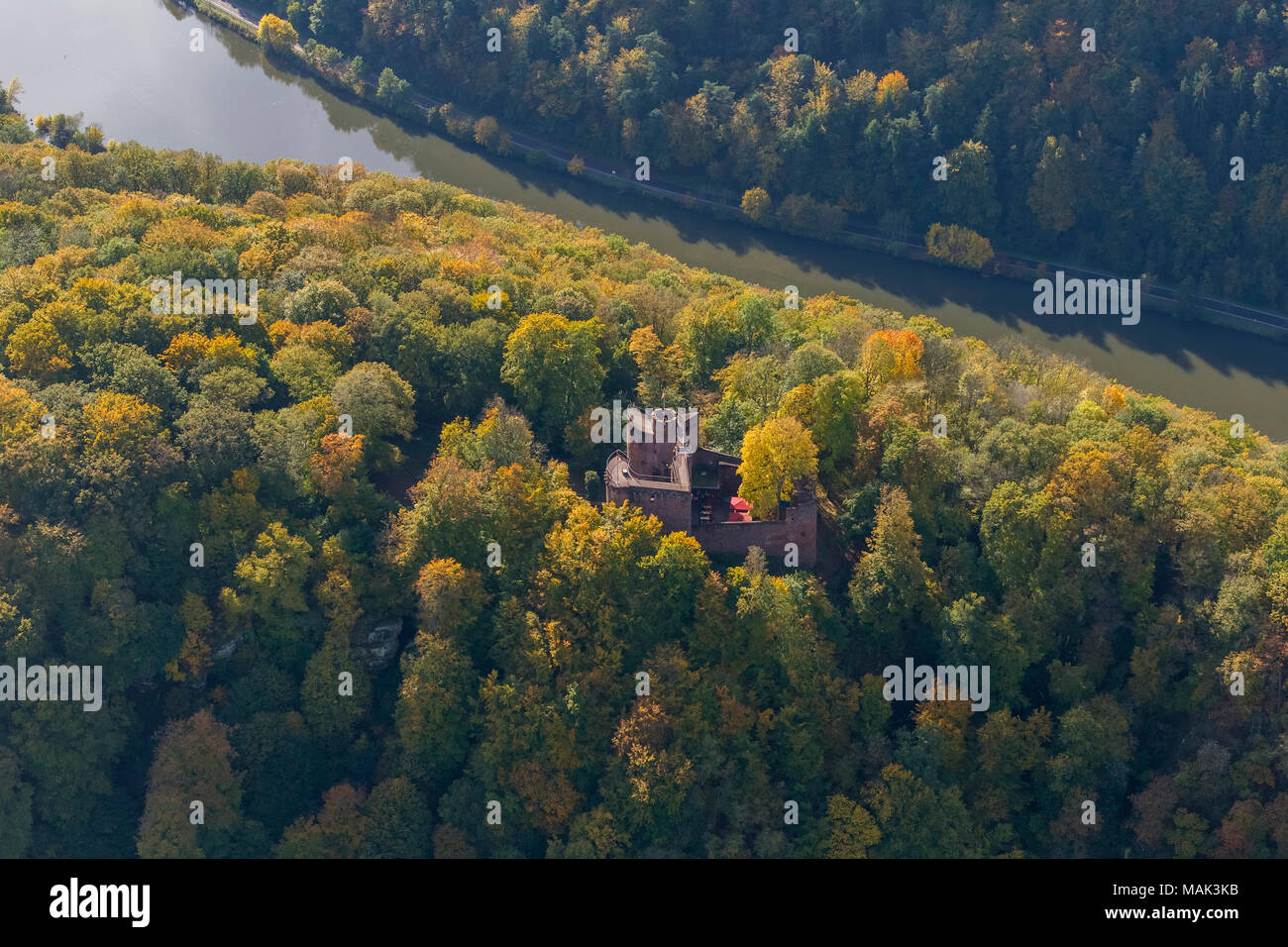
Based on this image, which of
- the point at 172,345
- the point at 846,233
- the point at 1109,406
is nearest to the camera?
the point at 172,345

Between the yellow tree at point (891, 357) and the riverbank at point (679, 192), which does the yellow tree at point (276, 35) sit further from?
the yellow tree at point (891, 357)

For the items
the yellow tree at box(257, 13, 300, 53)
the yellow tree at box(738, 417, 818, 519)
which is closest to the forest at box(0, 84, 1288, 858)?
the yellow tree at box(738, 417, 818, 519)

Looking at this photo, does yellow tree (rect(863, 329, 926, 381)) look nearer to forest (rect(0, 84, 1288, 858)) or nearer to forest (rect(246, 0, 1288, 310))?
forest (rect(0, 84, 1288, 858))

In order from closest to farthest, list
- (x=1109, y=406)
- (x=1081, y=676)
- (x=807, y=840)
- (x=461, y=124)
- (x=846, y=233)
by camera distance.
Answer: (x=807, y=840) → (x=1081, y=676) → (x=1109, y=406) → (x=846, y=233) → (x=461, y=124)

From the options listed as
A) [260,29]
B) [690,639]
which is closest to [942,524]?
[690,639]

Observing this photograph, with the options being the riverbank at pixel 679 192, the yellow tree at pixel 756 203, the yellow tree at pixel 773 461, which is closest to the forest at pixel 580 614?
the yellow tree at pixel 773 461

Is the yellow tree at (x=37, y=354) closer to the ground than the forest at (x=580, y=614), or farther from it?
farther from it

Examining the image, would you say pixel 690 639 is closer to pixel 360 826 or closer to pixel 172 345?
pixel 360 826
